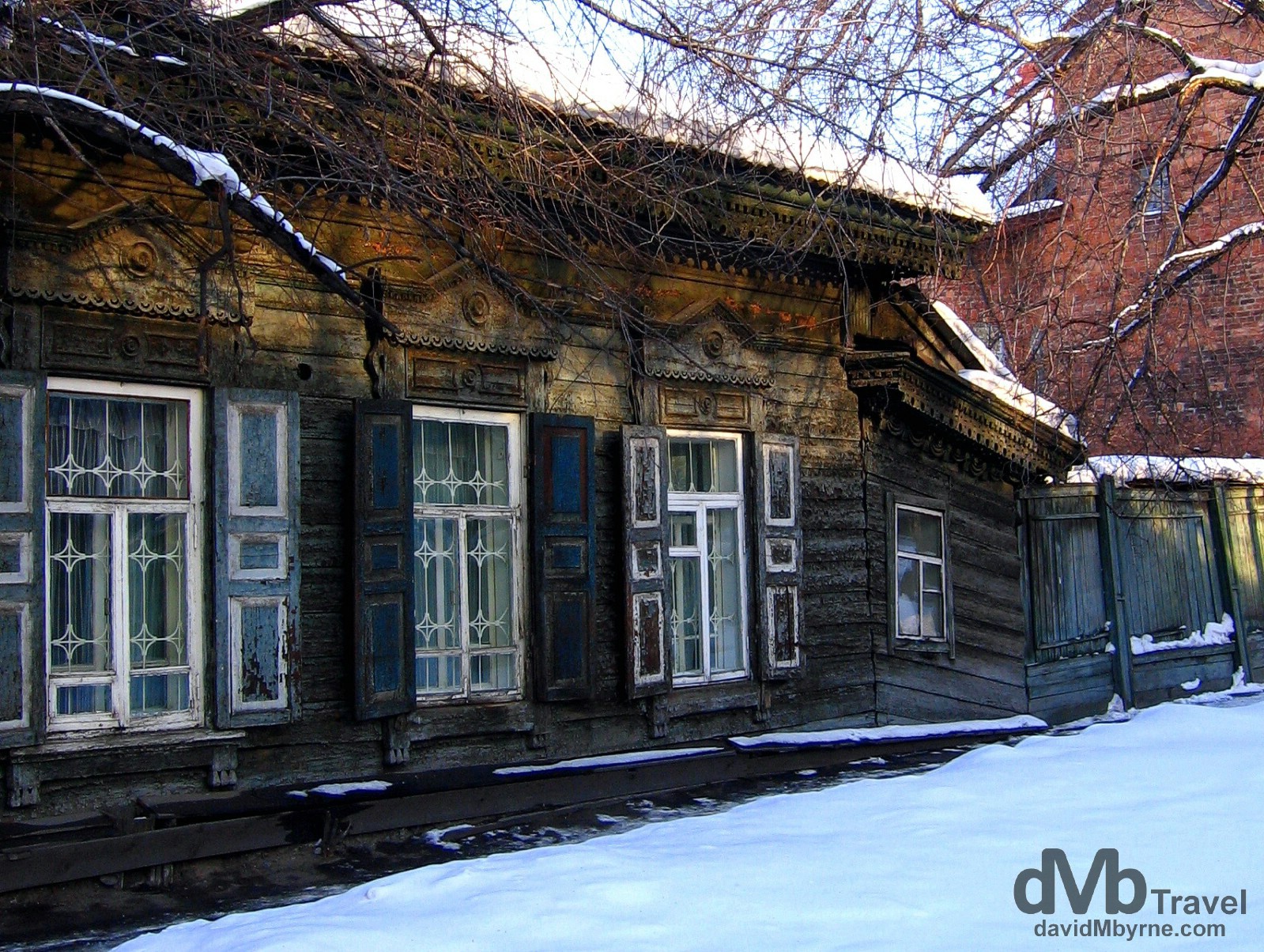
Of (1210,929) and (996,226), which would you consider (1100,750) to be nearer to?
(1210,929)

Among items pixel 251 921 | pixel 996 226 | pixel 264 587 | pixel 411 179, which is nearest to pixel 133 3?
pixel 411 179

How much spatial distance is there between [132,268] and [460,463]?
6.73 feet

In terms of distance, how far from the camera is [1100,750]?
20.6 ft

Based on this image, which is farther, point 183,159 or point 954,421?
point 954,421

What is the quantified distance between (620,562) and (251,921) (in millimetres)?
3926

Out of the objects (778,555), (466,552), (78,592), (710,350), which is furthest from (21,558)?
(778,555)

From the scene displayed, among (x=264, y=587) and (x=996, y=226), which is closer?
(x=264, y=587)

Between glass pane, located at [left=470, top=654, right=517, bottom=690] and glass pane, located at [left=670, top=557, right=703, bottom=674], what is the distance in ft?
4.36

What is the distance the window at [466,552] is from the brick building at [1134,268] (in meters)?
3.70

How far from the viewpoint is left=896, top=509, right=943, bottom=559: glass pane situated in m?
9.72

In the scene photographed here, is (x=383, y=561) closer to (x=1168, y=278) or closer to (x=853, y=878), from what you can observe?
(x=853, y=878)

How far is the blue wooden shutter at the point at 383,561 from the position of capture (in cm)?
655

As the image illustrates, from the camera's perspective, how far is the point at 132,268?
5.99 m

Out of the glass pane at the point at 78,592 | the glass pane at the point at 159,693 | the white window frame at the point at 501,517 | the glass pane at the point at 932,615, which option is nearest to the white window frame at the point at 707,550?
the white window frame at the point at 501,517
